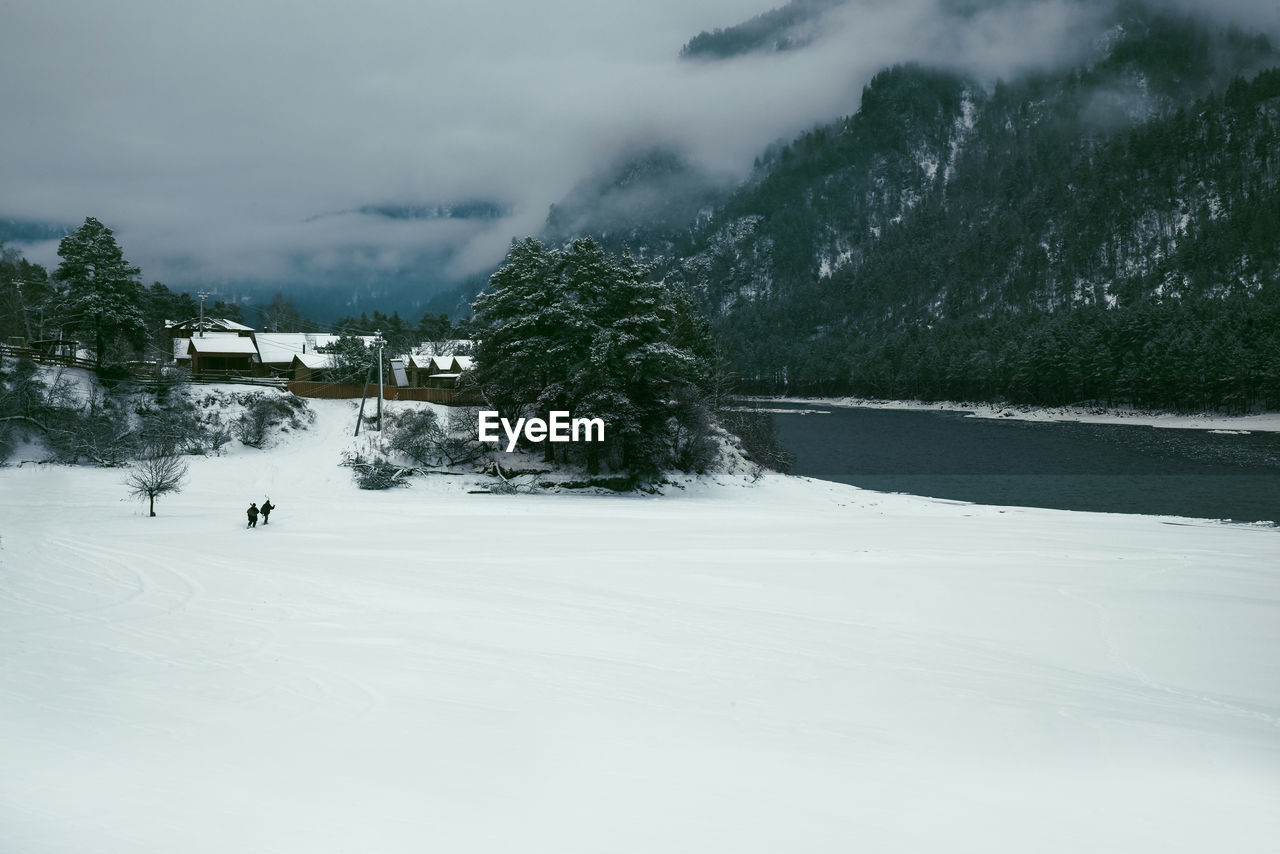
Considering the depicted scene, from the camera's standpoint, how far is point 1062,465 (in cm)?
5544

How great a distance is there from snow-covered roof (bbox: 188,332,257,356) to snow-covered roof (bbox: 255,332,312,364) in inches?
58.3

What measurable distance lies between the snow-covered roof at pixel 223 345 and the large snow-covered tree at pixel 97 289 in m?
17.3

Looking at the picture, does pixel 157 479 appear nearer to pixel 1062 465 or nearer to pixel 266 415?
pixel 266 415

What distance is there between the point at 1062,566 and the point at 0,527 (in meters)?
31.3

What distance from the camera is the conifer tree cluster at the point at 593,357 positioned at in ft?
136

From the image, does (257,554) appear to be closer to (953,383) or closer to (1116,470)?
(1116,470)

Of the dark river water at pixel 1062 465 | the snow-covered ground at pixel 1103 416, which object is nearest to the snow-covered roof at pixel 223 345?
the snow-covered ground at pixel 1103 416

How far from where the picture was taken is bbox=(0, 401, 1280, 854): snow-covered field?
6.81m

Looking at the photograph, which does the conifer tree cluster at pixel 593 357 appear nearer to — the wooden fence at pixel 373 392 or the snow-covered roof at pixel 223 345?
the wooden fence at pixel 373 392

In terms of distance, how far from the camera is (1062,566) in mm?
19750

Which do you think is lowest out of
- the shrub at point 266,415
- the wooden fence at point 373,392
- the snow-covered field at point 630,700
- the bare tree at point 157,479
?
the snow-covered field at point 630,700

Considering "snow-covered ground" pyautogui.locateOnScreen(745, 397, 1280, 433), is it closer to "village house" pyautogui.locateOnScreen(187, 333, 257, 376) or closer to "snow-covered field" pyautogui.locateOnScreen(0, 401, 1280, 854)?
"village house" pyautogui.locateOnScreen(187, 333, 257, 376)

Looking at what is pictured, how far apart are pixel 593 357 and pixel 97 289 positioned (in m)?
33.6

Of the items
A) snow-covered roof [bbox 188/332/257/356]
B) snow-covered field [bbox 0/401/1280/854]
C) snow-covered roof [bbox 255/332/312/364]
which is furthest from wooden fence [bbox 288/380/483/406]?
snow-covered field [bbox 0/401/1280/854]
